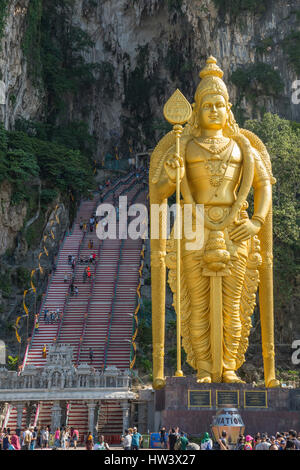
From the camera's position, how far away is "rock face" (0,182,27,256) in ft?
85.0

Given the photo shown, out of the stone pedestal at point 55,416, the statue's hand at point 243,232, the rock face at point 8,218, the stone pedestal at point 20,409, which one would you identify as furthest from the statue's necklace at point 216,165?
the rock face at point 8,218

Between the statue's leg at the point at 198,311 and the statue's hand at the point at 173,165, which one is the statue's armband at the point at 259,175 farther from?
the statue's leg at the point at 198,311

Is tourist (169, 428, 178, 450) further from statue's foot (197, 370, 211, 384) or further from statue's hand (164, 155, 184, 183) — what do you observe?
statue's hand (164, 155, 184, 183)

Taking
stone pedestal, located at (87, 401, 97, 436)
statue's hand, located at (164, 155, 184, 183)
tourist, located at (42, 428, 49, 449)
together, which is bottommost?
tourist, located at (42, 428, 49, 449)

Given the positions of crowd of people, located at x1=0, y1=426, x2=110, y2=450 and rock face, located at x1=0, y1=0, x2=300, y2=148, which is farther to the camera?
rock face, located at x1=0, y1=0, x2=300, y2=148

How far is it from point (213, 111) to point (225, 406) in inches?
195

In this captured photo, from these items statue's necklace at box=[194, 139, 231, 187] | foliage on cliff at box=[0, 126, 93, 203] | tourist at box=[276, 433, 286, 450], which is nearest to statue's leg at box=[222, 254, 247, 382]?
statue's necklace at box=[194, 139, 231, 187]

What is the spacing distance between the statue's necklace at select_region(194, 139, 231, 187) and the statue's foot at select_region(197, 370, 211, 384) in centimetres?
313

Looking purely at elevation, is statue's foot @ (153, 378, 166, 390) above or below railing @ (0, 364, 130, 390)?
below

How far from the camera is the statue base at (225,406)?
11.7 meters

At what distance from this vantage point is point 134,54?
130ft

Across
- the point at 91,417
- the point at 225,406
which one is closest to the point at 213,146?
the point at 225,406
